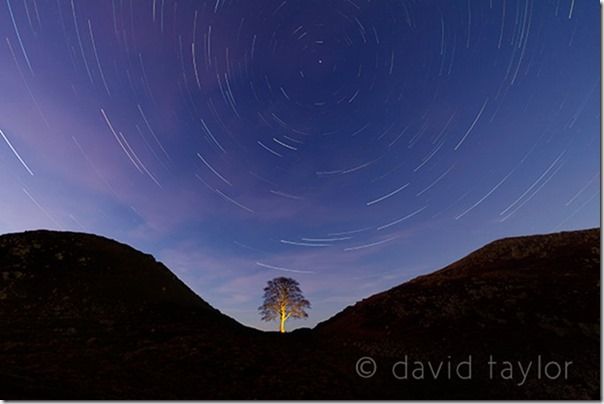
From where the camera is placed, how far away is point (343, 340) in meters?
19.6

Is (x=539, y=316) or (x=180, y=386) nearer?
(x=180, y=386)

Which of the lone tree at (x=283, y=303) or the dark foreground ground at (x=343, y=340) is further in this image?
the lone tree at (x=283, y=303)

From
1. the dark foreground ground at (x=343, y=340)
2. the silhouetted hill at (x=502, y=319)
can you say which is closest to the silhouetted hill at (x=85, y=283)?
the dark foreground ground at (x=343, y=340)

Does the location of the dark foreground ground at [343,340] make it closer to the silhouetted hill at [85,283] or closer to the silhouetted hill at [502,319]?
the silhouetted hill at [502,319]

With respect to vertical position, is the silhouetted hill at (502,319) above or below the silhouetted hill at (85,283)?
below

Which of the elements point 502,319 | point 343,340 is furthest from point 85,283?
point 502,319

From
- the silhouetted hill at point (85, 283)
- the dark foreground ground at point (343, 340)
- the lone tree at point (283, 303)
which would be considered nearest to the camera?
the dark foreground ground at point (343, 340)

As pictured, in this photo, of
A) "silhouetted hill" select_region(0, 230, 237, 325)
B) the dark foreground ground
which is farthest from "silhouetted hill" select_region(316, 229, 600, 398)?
"silhouetted hill" select_region(0, 230, 237, 325)

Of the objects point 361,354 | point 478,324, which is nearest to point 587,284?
point 478,324

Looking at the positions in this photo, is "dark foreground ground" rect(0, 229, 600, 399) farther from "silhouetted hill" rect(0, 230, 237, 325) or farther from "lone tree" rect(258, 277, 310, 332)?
"lone tree" rect(258, 277, 310, 332)

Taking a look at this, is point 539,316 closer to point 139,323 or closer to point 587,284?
point 587,284

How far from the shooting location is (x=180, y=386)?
12805 millimetres

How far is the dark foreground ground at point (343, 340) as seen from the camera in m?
12.8

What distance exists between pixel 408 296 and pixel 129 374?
17.3 meters
